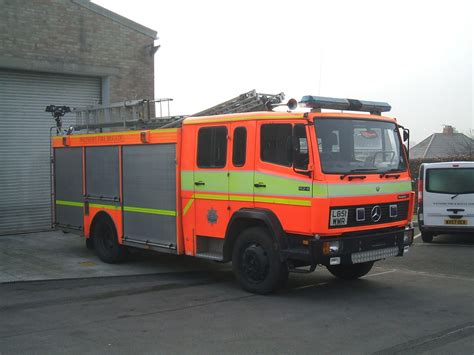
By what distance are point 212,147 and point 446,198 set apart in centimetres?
704

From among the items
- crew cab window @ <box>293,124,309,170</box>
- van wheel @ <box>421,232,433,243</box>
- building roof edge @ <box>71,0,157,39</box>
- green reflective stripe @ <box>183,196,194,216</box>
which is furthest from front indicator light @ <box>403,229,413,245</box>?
building roof edge @ <box>71,0,157,39</box>

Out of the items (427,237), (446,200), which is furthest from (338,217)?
(427,237)

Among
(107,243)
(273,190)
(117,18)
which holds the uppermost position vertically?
(117,18)

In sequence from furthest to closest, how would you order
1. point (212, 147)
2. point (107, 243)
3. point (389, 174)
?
1. point (107, 243)
2. point (212, 147)
3. point (389, 174)

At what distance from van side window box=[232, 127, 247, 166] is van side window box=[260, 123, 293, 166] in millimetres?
320

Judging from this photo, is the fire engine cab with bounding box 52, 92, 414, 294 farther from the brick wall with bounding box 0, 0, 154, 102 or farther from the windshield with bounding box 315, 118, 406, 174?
the brick wall with bounding box 0, 0, 154, 102

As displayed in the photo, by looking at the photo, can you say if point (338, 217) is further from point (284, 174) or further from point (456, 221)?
point (456, 221)

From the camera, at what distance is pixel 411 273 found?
1023 centimetres

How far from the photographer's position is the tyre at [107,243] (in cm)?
1077

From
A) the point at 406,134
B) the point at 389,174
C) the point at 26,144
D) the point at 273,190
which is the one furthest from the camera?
the point at 26,144

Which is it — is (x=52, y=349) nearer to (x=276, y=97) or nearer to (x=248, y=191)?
(x=248, y=191)

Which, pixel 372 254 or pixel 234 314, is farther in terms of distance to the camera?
pixel 372 254

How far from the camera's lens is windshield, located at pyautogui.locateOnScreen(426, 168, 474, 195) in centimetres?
1342

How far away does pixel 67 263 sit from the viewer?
10.9 m
